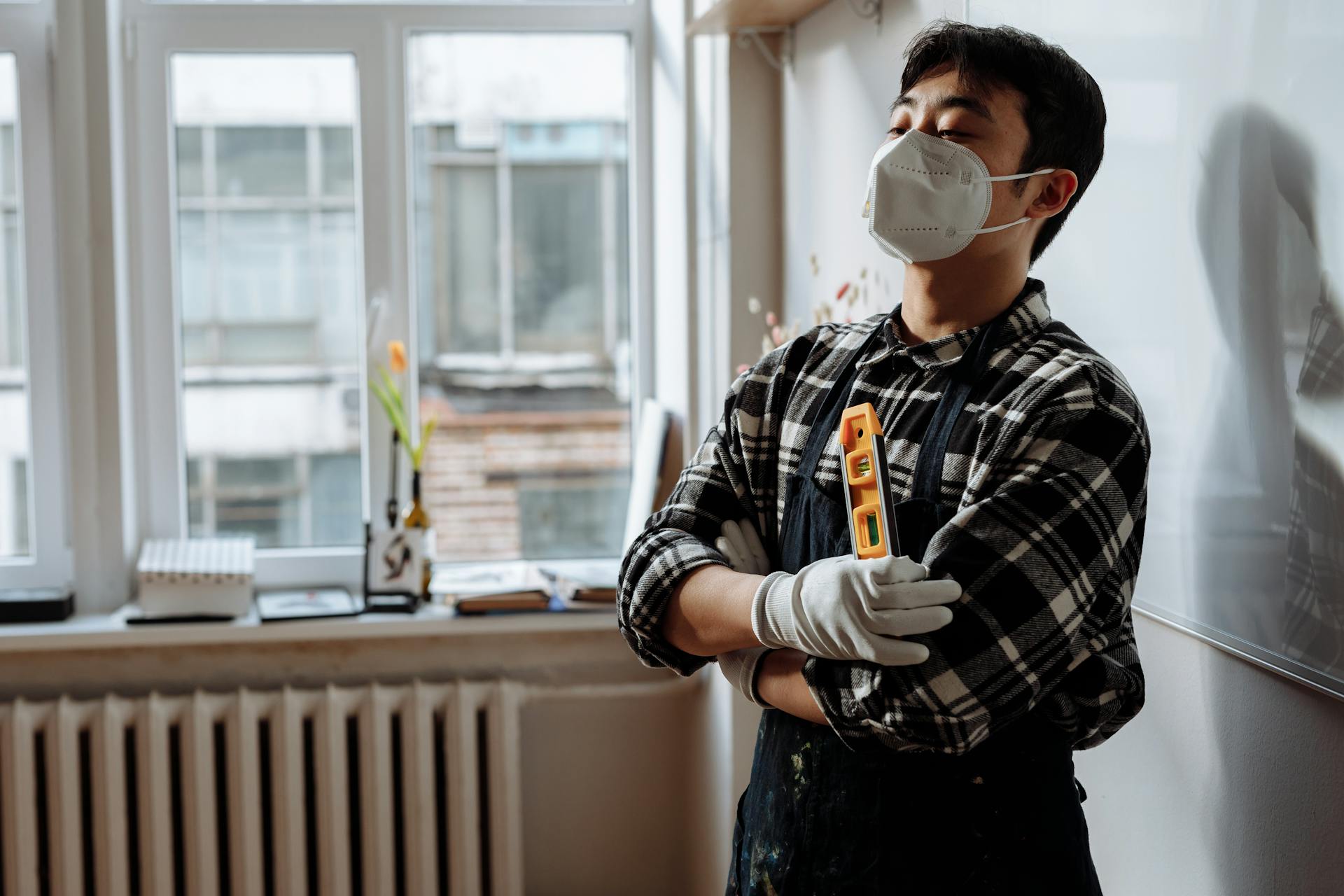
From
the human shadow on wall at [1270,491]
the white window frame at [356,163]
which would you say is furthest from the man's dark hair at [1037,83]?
the white window frame at [356,163]

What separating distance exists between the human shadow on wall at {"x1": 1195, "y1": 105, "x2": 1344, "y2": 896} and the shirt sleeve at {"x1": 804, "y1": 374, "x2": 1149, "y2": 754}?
0.11 meters

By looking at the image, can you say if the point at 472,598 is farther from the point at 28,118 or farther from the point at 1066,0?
the point at 1066,0

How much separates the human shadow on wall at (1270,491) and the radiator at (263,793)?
1640 millimetres

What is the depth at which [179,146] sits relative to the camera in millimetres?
2615

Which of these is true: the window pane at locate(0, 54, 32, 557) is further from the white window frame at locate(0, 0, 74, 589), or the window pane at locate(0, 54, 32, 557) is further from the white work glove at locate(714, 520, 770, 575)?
the white work glove at locate(714, 520, 770, 575)

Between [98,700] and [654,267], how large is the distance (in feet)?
4.78

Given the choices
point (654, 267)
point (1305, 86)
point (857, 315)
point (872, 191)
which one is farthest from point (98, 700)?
point (1305, 86)

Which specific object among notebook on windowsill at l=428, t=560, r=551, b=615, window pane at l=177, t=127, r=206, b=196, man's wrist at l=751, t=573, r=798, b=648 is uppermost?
window pane at l=177, t=127, r=206, b=196

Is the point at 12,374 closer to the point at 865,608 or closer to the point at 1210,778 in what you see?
the point at 865,608

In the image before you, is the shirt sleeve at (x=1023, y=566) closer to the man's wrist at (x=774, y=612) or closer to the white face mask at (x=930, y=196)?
the man's wrist at (x=774, y=612)

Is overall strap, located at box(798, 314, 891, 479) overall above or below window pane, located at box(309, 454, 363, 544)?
above

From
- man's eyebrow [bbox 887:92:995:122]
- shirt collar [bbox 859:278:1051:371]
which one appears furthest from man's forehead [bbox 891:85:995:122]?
shirt collar [bbox 859:278:1051:371]

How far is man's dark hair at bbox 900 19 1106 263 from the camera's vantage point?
100 centimetres

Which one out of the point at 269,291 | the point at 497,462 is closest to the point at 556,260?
the point at 497,462
